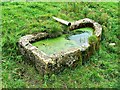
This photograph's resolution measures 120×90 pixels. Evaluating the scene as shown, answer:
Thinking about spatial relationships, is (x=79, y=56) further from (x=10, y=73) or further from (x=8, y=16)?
(x=8, y=16)

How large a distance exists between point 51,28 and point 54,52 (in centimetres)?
82

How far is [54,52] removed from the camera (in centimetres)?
561

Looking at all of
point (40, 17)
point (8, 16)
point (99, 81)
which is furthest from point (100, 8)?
point (99, 81)

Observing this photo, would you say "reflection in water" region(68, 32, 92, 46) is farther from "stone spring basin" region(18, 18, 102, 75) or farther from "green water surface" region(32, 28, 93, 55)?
"green water surface" region(32, 28, 93, 55)

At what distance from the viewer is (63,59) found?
5340 mm

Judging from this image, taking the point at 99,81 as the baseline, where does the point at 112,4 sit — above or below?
above

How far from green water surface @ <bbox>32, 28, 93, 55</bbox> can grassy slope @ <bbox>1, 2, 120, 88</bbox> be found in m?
0.32

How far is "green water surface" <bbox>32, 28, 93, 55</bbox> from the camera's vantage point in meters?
5.70

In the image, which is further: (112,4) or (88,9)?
(112,4)

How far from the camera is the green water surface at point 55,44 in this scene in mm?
5695

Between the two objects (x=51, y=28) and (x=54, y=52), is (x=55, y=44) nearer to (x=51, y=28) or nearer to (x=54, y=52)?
(x=54, y=52)

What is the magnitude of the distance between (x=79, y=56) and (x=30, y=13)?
7.84ft

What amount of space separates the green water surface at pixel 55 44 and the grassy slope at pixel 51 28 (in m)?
0.32

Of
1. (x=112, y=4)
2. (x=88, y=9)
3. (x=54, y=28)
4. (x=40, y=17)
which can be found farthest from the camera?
(x=112, y=4)
